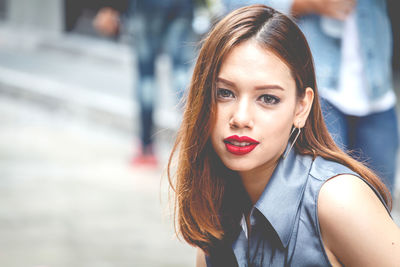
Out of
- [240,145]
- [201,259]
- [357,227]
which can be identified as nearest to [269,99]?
[240,145]

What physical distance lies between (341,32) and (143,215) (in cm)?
227

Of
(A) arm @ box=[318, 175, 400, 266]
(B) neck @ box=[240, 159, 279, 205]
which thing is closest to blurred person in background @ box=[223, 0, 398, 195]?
(B) neck @ box=[240, 159, 279, 205]

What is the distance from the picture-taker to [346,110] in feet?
8.55

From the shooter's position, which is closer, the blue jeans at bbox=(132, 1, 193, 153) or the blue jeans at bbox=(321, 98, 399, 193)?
the blue jeans at bbox=(321, 98, 399, 193)

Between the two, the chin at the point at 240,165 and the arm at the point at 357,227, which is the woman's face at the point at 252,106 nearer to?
the chin at the point at 240,165

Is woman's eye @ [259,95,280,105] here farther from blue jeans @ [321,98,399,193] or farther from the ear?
blue jeans @ [321,98,399,193]

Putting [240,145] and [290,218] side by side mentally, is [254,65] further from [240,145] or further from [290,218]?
[290,218]

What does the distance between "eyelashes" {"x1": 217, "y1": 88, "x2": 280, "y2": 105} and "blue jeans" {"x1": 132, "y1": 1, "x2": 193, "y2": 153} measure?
11.2ft

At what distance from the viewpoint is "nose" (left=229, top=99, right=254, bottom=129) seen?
1.68m

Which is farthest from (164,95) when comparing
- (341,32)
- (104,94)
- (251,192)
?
(251,192)

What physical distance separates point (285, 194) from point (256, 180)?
0.15 metres

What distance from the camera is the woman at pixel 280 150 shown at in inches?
62.7

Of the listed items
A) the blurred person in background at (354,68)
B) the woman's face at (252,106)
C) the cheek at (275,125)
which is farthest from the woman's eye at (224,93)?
the blurred person in background at (354,68)

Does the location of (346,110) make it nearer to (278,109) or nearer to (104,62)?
(278,109)
